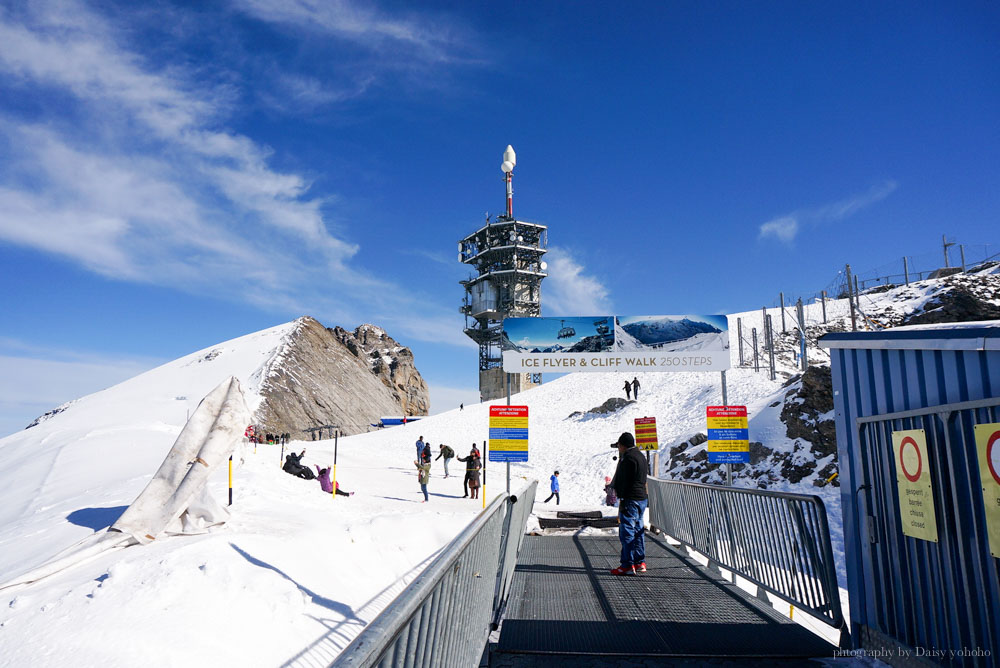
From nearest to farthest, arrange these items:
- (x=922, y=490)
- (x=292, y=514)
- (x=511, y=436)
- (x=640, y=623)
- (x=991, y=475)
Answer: (x=991, y=475) → (x=922, y=490) → (x=640, y=623) → (x=292, y=514) → (x=511, y=436)

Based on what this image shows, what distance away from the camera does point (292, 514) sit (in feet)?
39.2

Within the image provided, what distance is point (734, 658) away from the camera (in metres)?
4.41

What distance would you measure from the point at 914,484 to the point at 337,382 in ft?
219

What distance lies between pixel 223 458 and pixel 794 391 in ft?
71.3

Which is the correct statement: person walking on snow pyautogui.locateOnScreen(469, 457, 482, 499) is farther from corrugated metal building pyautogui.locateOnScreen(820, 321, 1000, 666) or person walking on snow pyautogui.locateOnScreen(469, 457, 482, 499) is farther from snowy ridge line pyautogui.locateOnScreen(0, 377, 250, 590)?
corrugated metal building pyautogui.locateOnScreen(820, 321, 1000, 666)

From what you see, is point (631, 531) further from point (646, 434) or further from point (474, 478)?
point (474, 478)

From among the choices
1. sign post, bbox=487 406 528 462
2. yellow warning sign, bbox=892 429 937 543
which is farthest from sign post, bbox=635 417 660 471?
yellow warning sign, bbox=892 429 937 543

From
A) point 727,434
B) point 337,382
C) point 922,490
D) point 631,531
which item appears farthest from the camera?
point 337,382

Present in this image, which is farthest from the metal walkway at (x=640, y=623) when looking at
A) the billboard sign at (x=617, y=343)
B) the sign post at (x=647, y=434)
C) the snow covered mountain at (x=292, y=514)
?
the billboard sign at (x=617, y=343)

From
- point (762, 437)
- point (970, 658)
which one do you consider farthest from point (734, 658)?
point (762, 437)

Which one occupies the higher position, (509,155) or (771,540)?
(509,155)

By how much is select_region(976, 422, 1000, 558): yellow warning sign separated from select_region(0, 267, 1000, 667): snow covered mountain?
5880mm

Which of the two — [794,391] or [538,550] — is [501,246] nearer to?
Answer: [794,391]

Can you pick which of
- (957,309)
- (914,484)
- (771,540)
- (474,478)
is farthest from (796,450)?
(957,309)
